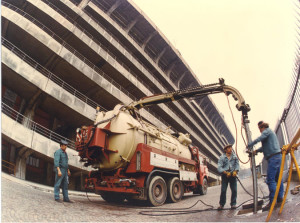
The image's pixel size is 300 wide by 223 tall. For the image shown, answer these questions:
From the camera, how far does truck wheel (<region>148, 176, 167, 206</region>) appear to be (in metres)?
5.99

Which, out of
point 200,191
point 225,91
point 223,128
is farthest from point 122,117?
point 223,128

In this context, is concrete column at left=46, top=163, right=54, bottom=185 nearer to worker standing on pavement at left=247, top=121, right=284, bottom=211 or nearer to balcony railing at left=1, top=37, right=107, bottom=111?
balcony railing at left=1, top=37, right=107, bottom=111

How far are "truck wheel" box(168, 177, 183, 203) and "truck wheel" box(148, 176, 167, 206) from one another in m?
0.40

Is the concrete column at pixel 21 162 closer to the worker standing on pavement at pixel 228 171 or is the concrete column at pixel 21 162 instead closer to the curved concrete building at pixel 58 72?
the curved concrete building at pixel 58 72

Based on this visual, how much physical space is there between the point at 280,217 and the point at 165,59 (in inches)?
989

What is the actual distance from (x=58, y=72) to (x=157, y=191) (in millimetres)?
11547

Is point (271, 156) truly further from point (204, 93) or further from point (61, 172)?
point (61, 172)

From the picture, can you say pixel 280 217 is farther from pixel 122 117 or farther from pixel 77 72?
pixel 77 72

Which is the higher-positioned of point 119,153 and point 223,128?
point 223,128

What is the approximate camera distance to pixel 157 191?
21.1 feet

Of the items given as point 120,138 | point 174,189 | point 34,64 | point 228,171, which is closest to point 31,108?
point 34,64

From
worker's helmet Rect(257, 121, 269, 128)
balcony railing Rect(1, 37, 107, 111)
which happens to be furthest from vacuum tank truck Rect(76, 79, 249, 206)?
balcony railing Rect(1, 37, 107, 111)

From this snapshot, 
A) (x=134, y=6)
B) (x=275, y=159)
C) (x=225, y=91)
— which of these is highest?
(x=134, y=6)

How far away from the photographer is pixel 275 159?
13.7ft
